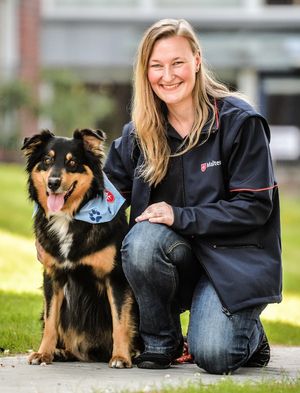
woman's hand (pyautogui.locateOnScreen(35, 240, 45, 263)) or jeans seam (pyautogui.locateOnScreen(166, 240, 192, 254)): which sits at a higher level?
jeans seam (pyautogui.locateOnScreen(166, 240, 192, 254))

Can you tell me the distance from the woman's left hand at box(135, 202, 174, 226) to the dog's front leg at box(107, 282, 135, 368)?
44 cm

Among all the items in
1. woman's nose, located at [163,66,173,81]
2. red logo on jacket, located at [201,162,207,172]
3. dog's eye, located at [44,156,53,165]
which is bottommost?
red logo on jacket, located at [201,162,207,172]

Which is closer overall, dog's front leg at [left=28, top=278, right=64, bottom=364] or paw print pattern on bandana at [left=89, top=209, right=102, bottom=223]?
paw print pattern on bandana at [left=89, top=209, right=102, bottom=223]

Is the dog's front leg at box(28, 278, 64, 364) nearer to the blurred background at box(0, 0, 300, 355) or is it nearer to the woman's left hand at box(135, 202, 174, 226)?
the woman's left hand at box(135, 202, 174, 226)

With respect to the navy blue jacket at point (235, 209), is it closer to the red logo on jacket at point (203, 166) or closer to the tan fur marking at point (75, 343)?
the red logo on jacket at point (203, 166)

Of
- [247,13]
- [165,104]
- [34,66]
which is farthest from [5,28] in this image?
[165,104]

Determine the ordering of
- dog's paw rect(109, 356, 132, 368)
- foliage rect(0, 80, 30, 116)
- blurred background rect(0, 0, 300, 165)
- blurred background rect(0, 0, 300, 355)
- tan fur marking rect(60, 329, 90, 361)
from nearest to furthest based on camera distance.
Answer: dog's paw rect(109, 356, 132, 368)
tan fur marking rect(60, 329, 90, 361)
foliage rect(0, 80, 30, 116)
blurred background rect(0, 0, 300, 355)
blurred background rect(0, 0, 300, 165)

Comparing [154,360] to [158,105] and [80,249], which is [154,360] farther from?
[158,105]

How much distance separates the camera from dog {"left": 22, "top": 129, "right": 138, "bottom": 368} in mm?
5832

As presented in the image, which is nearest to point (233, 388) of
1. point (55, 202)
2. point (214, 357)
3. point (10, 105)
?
point (214, 357)

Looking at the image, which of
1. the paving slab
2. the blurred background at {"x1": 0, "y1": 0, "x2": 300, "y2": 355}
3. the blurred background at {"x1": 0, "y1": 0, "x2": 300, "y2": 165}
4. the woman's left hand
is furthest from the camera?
the blurred background at {"x1": 0, "y1": 0, "x2": 300, "y2": 165}

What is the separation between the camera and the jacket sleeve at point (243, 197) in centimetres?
567

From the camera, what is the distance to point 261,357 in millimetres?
6074

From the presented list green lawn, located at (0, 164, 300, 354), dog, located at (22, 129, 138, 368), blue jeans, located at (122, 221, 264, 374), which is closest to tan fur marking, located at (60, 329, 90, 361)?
dog, located at (22, 129, 138, 368)
